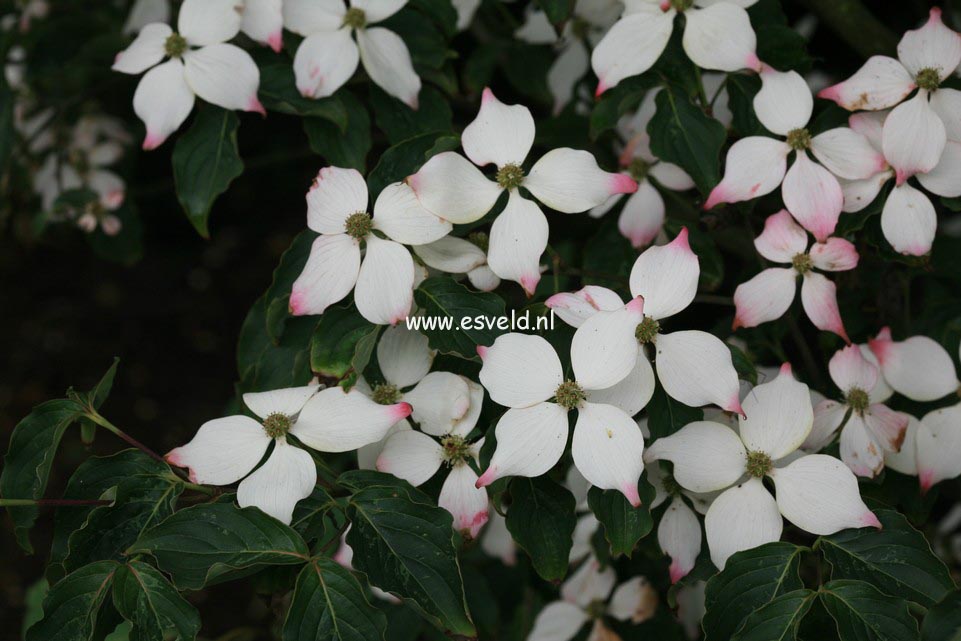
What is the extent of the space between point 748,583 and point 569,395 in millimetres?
192

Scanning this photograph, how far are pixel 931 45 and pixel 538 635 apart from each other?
2.51ft

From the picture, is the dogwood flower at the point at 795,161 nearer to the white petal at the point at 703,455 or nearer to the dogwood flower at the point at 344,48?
the white petal at the point at 703,455

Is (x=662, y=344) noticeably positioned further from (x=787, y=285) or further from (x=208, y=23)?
(x=208, y=23)

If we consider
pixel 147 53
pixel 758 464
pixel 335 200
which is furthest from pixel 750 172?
pixel 147 53

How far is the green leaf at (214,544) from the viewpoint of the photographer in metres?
0.68

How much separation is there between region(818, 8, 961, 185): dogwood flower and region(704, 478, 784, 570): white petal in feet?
0.98

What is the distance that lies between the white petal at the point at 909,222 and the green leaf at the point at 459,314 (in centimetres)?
34

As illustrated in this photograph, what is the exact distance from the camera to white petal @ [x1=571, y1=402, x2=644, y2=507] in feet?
2.27

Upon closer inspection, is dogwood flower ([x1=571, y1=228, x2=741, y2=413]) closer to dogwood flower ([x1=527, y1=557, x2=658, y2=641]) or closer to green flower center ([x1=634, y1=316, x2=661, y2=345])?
green flower center ([x1=634, y1=316, x2=661, y2=345])

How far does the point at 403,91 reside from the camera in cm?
95

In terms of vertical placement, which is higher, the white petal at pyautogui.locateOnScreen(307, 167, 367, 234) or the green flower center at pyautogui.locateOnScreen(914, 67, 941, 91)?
the green flower center at pyautogui.locateOnScreen(914, 67, 941, 91)

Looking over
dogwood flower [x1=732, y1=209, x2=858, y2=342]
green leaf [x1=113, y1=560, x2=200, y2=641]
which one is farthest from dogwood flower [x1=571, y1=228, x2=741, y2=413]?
green leaf [x1=113, y1=560, x2=200, y2=641]

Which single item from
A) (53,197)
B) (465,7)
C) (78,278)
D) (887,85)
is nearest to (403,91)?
(465,7)

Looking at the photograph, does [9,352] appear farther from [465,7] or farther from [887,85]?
[887,85]
